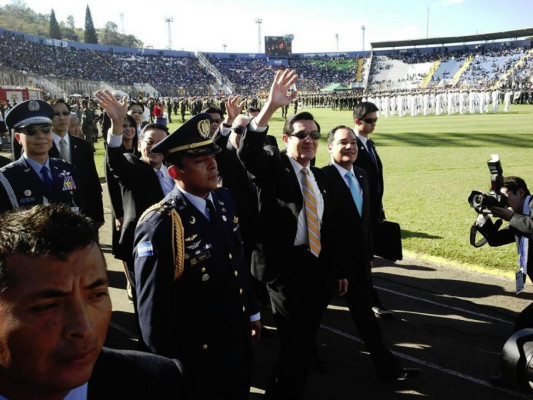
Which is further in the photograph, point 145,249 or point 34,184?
point 34,184

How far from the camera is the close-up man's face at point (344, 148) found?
4.68 metres

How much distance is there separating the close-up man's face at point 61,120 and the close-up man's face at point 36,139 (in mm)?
2123

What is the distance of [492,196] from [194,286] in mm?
2645

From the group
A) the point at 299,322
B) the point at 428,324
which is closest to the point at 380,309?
the point at 428,324

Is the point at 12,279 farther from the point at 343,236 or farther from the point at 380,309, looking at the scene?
the point at 380,309

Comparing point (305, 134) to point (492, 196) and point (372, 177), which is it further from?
point (372, 177)

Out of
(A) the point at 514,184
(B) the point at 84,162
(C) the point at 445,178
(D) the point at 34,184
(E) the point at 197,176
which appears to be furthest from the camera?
(C) the point at 445,178

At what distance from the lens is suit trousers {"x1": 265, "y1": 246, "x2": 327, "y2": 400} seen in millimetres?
3568

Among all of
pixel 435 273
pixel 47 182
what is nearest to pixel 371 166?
pixel 435 273

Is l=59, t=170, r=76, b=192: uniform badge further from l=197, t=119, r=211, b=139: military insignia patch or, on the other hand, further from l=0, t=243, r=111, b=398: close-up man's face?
l=0, t=243, r=111, b=398: close-up man's face

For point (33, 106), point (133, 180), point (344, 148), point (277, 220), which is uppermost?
point (33, 106)

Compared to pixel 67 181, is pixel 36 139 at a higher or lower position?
higher

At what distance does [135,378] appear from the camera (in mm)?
1460

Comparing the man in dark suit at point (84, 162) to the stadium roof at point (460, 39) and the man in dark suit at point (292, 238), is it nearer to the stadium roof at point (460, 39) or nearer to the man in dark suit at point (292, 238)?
the man in dark suit at point (292, 238)
